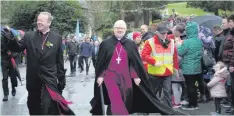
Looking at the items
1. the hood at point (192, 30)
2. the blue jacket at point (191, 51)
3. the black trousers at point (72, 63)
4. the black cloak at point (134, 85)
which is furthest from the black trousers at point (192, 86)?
the black trousers at point (72, 63)

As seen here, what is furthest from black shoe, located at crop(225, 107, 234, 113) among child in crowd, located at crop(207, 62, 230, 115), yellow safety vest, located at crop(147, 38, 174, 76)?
yellow safety vest, located at crop(147, 38, 174, 76)

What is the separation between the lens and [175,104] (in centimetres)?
1033

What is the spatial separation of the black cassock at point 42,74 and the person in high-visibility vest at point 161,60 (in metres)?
2.44

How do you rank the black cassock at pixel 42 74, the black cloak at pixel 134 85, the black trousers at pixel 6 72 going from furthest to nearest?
the black trousers at pixel 6 72 → the black cloak at pixel 134 85 → the black cassock at pixel 42 74

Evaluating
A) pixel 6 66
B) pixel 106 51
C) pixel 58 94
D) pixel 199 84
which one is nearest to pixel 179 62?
pixel 199 84

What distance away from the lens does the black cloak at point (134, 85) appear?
26.0 feet

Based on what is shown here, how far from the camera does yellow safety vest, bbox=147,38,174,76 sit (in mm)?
9250

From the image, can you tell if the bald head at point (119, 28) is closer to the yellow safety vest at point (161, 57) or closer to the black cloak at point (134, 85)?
the black cloak at point (134, 85)

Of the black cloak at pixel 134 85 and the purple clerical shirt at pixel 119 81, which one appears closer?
the purple clerical shirt at pixel 119 81

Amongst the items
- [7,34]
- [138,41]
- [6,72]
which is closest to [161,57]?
[138,41]

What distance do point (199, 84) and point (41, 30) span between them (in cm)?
443

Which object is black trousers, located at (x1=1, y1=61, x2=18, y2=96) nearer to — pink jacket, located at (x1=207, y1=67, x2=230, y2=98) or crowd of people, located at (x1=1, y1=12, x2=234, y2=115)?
crowd of people, located at (x1=1, y1=12, x2=234, y2=115)

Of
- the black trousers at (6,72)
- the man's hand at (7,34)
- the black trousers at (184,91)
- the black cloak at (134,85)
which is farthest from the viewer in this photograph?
the black trousers at (6,72)

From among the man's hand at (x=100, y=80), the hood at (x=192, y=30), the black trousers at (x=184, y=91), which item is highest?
the hood at (x=192, y=30)
